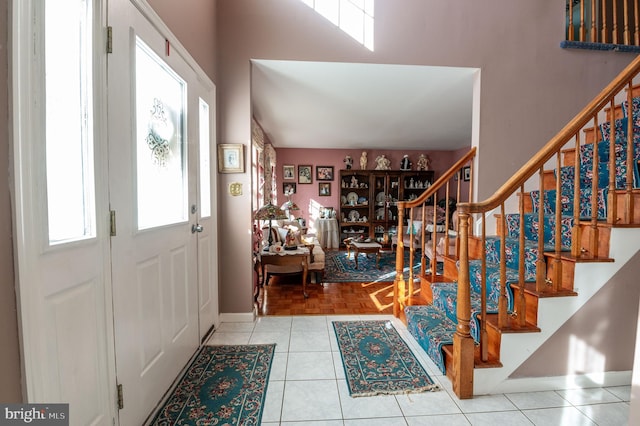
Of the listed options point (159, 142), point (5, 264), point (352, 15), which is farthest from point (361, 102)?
point (5, 264)

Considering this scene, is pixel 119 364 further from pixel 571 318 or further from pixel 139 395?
pixel 571 318

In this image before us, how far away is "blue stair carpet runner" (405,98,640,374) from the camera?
180cm

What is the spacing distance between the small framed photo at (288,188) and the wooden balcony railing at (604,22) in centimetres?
515

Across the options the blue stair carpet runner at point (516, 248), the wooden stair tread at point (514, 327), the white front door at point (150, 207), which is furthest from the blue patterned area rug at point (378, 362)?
the white front door at point (150, 207)

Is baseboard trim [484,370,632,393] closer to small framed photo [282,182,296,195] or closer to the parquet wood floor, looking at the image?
the parquet wood floor

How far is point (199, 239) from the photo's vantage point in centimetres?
216

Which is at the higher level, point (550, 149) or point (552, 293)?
point (550, 149)

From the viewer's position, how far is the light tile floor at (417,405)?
4.74 ft

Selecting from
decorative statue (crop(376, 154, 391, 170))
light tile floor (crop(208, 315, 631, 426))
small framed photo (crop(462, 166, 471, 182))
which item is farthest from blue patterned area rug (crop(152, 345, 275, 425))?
small framed photo (crop(462, 166, 471, 182))

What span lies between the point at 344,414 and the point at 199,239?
155cm

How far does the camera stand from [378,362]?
1.93 metres

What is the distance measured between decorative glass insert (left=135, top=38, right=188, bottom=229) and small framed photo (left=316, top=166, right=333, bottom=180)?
4.93m

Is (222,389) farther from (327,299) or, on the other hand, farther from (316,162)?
(316,162)

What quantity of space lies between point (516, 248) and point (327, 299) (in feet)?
6.47
